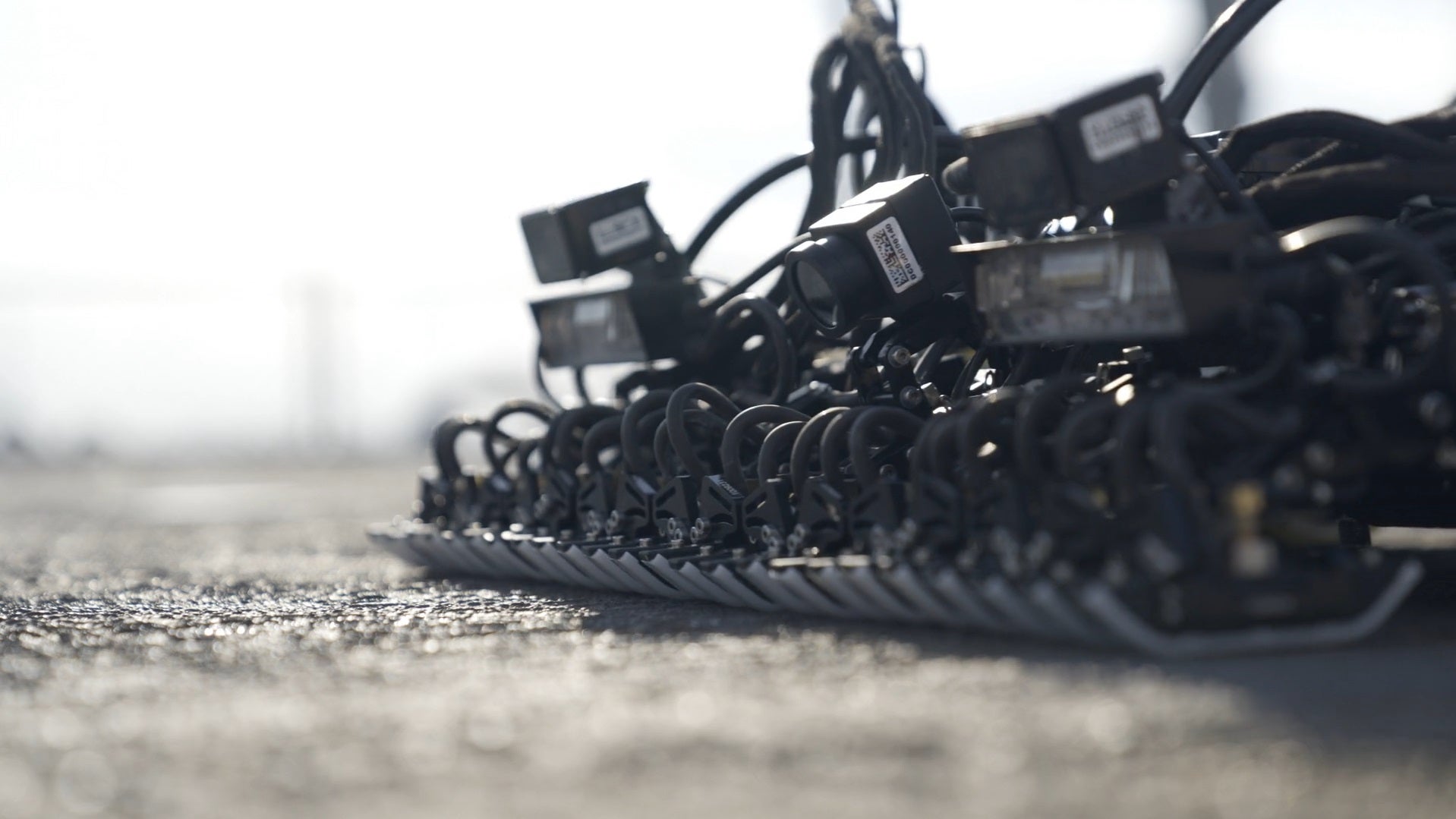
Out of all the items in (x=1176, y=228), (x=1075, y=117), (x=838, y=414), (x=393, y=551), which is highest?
(x=1075, y=117)

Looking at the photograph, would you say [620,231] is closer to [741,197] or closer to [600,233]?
[600,233]

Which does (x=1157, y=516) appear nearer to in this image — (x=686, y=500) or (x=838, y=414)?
(x=838, y=414)

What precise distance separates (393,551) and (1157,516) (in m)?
4.09

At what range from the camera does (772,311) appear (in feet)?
18.1

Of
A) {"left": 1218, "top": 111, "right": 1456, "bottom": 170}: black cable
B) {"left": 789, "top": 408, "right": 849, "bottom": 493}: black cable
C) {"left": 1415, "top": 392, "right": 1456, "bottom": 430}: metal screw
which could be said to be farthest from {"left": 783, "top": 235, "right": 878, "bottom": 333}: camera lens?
{"left": 1415, "top": 392, "right": 1456, "bottom": 430}: metal screw

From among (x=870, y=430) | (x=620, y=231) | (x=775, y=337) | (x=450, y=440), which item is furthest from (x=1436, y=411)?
(x=450, y=440)

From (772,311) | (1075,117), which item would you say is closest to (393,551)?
(772,311)

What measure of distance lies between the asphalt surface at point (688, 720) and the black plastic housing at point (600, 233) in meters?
1.99

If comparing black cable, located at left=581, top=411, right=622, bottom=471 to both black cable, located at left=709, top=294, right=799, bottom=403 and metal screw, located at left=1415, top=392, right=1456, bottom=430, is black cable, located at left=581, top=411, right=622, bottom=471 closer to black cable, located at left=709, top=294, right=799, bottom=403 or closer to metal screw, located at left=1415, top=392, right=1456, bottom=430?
black cable, located at left=709, top=294, right=799, bottom=403

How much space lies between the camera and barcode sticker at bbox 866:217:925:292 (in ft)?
15.9

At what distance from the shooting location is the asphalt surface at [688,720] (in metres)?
2.42

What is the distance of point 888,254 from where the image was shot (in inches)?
191

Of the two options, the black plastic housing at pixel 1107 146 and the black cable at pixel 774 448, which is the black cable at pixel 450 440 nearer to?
the black cable at pixel 774 448

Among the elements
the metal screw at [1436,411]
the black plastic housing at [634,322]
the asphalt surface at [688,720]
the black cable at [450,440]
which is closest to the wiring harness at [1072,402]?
the metal screw at [1436,411]
